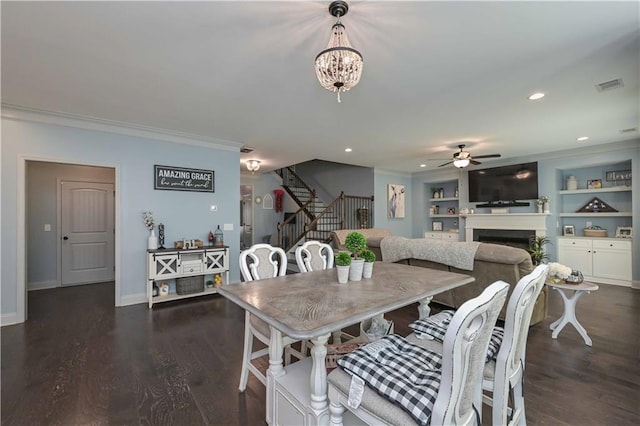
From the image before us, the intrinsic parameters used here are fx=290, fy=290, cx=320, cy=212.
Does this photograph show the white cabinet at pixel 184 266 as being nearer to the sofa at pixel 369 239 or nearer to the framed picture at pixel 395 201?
the sofa at pixel 369 239

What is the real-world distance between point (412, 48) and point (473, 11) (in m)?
0.49

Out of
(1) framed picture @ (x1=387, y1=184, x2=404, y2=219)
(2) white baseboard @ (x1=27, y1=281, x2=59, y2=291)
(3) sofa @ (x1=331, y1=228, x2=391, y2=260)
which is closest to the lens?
(3) sofa @ (x1=331, y1=228, x2=391, y2=260)

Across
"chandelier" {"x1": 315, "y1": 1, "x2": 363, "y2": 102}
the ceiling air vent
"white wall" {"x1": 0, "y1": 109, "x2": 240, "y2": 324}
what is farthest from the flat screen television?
"chandelier" {"x1": 315, "y1": 1, "x2": 363, "y2": 102}

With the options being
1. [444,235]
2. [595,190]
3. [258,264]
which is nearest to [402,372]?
[258,264]

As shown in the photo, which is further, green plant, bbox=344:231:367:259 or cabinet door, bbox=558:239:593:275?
cabinet door, bbox=558:239:593:275

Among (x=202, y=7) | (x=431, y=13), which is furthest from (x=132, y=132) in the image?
(x=431, y=13)

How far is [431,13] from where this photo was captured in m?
1.92

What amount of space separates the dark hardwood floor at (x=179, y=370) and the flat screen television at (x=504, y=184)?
324 cm

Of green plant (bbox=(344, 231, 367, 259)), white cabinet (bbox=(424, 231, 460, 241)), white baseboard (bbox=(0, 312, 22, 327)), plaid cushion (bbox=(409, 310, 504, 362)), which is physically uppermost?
green plant (bbox=(344, 231, 367, 259))

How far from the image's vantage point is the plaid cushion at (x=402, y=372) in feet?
3.62

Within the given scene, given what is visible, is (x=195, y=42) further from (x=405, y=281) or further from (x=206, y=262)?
(x=206, y=262)

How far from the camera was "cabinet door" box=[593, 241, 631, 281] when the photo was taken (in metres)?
5.27

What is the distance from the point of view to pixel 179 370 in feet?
8.00

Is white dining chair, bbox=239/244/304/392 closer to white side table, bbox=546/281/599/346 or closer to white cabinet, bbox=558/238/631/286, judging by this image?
white side table, bbox=546/281/599/346
